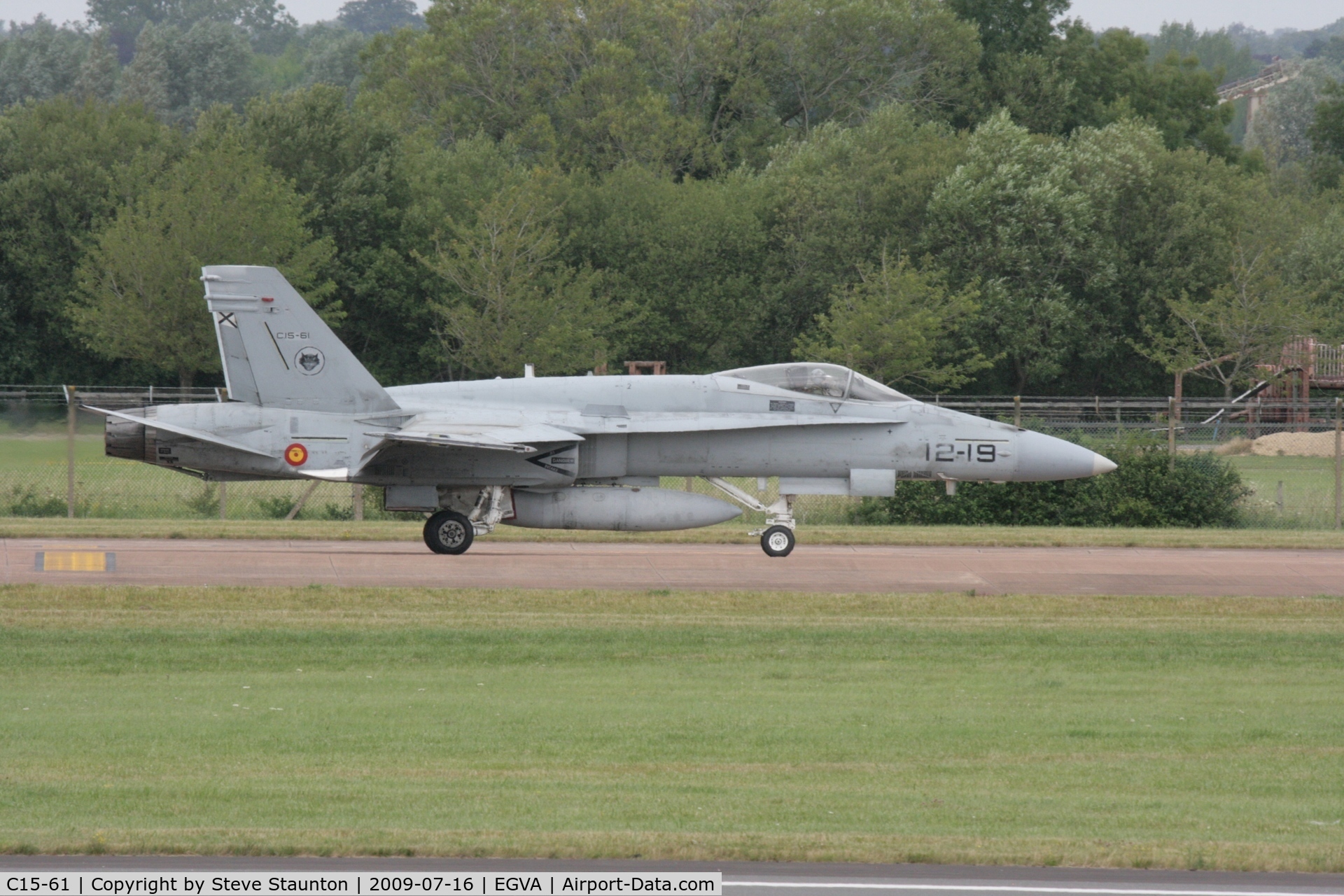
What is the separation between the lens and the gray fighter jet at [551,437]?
65.8ft

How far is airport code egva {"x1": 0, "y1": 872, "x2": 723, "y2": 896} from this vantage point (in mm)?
6926

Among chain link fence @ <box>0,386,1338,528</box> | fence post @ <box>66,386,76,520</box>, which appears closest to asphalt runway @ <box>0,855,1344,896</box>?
chain link fence @ <box>0,386,1338,528</box>

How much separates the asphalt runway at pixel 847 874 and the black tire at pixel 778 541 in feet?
44.5

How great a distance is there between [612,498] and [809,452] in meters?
2.70

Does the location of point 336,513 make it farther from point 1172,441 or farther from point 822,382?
point 1172,441

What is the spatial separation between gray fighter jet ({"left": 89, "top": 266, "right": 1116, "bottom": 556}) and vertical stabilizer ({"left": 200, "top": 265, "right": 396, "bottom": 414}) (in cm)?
2

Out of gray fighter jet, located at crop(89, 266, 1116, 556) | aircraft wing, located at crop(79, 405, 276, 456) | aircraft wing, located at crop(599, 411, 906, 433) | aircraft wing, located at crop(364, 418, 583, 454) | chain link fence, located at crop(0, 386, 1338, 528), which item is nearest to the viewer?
aircraft wing, located at crop(364, 418, 583, 454)

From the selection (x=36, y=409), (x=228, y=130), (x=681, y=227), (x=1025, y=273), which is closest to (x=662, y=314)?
(x=681, y=227)

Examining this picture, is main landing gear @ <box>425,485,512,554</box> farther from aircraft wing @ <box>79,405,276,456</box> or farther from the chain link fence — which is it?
the chain link fence

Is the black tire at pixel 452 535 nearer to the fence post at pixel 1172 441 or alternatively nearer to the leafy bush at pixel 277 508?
the leafy bush at pixel 277 508

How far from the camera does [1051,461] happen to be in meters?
20.8

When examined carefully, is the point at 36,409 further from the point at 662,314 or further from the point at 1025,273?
the point at 1025,273

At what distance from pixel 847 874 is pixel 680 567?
12981 mm

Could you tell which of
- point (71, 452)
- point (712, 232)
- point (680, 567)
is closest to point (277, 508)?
point (71, 452)
